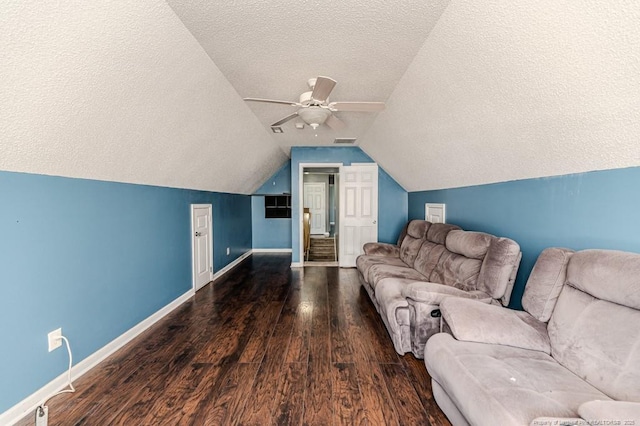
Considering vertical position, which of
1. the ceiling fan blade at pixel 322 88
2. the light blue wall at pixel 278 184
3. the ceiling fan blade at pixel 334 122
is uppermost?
the ceiling fan blade at pixel 334 122

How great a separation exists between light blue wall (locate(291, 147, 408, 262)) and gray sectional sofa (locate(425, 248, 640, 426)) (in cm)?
367

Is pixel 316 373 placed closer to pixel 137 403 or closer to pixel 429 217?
pixel 137 403

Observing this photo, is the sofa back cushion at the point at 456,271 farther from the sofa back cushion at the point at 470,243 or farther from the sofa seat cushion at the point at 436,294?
the sofa seat cushion at the point at 436,294

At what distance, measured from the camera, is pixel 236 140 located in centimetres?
384

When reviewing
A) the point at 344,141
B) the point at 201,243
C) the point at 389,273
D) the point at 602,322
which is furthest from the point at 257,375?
the point at 344,141

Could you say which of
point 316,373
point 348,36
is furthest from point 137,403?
point 348,36

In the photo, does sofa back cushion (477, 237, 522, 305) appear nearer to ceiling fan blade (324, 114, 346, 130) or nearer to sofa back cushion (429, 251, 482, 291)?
sofa back cushion (429, 251, 482, 291)

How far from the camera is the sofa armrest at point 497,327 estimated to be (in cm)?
162

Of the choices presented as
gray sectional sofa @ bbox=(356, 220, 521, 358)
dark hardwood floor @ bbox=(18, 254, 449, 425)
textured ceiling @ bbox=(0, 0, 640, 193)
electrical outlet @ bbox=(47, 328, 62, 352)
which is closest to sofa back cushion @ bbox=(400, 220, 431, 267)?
gray sectional sofa @ bbox=(356, 220, 521, 358)

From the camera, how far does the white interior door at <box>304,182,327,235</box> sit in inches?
408

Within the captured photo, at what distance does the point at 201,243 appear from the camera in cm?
429

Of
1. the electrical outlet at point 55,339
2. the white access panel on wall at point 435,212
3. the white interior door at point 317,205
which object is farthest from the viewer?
the white interior door at point 317,205

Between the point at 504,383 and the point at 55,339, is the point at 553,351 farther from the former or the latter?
the point at 55,339

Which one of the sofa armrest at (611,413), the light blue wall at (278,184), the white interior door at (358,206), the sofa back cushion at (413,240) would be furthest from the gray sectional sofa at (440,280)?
the light blue wall at (278,184)
